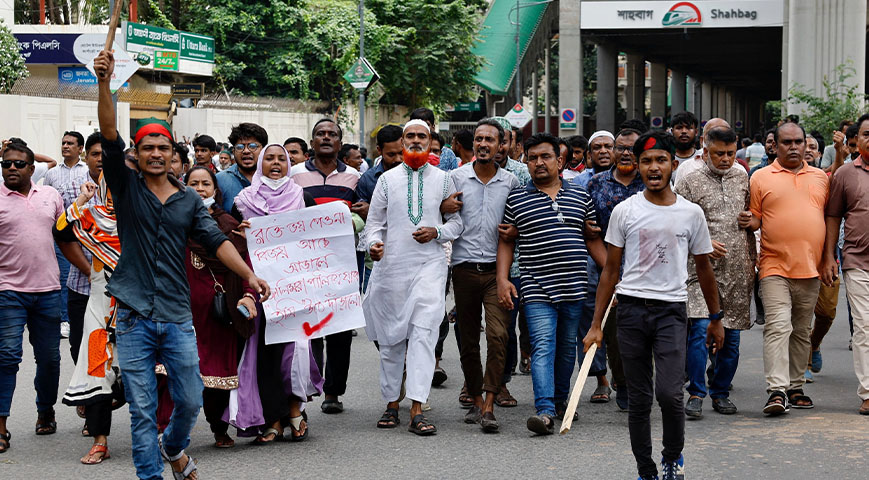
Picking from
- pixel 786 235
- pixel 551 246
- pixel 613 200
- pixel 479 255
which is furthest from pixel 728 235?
pixel 479 255

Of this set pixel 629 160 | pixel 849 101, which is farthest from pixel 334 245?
pixel 849 101

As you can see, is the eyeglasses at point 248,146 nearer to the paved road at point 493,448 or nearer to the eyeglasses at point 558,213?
the paved road at point 493,448

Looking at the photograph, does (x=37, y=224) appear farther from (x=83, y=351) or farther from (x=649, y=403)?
(x=649, y=403)

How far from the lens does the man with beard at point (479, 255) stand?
7770 mm

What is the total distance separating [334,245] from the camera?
7684mm

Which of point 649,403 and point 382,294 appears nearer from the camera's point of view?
point 649,403

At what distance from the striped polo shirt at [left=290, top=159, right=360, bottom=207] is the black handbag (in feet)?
5.96

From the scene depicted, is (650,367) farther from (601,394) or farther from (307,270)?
(601,394)

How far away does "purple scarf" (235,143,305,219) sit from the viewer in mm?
7430

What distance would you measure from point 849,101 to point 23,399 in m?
19.7

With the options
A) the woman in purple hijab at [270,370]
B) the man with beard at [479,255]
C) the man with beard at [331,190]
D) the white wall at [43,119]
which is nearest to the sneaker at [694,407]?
the man with beard at [479,255]

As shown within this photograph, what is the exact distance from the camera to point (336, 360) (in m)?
8.26

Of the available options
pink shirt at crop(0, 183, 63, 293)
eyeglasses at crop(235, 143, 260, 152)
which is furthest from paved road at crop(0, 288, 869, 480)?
eyeglasses at crop(235, 143, 260, 152)

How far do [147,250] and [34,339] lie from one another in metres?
2.38
